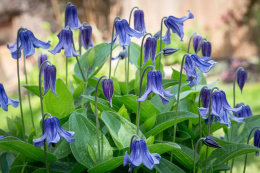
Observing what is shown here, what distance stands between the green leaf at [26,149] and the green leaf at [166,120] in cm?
40

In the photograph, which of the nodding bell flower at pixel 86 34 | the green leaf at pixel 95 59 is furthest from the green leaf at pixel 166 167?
the nodding bell flower at pixel 86 34

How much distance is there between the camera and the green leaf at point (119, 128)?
145 cm

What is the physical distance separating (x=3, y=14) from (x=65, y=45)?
6.38 m

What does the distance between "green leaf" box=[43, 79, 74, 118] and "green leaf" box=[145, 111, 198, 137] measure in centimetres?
35

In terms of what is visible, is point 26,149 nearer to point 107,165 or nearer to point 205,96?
point 107,165

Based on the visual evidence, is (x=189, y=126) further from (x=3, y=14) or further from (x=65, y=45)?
(x=3, y=14)

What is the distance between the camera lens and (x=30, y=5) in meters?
7.58

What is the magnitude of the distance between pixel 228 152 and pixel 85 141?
1.86ft

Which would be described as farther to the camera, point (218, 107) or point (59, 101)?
point (59, 101)

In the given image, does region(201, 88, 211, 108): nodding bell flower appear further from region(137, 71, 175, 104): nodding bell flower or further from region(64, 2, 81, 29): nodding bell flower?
region(64, 2, 81, 29): nodding bell flower

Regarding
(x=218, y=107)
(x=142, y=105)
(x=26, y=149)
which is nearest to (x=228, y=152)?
(x=218, y=107)

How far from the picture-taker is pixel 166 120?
1.59m

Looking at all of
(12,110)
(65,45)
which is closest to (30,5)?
(12,110)

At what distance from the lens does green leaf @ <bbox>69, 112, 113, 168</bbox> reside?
146 centimetres
